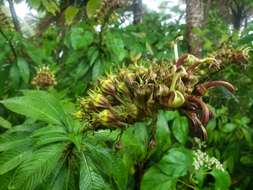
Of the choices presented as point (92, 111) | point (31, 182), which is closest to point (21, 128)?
point (31, 182)

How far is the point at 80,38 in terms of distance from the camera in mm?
3406

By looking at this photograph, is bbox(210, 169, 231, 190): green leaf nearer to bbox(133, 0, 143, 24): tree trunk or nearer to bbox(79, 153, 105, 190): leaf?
bbox(79, 153, 105, 190): leaf

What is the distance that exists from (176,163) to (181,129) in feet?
0.53

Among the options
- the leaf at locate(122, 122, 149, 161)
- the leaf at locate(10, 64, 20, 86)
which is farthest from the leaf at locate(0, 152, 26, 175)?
the leaf at locate(10, 64, 20, 86)

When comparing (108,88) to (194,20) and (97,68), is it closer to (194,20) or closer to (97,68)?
(97,68)

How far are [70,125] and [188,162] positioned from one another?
81 cm

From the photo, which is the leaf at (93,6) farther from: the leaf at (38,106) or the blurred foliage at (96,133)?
the leaf at (38,106)

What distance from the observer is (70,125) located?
168cm

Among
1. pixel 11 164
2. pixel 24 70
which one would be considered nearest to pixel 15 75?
pixel 24 70

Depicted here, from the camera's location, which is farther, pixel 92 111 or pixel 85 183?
pixel 85 183

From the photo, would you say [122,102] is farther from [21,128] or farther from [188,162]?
[188,162]

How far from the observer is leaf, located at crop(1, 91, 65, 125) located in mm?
1642

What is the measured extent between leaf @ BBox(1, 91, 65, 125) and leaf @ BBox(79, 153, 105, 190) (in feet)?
0.67

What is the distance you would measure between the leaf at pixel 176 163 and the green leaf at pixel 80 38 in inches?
53.9
